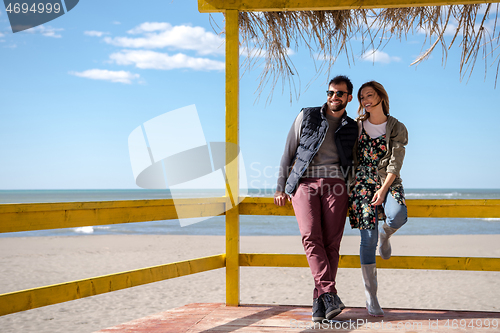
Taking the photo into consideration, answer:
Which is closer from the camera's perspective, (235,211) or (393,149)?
(393,149)

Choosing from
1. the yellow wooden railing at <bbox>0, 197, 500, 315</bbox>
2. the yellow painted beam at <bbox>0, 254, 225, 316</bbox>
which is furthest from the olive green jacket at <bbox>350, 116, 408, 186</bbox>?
the yellow painted beam at <bbox>0, 254, 225, 316</bbox>

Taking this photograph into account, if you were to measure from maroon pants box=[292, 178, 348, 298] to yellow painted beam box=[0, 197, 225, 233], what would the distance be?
0.64 metres

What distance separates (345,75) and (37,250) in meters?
9.63

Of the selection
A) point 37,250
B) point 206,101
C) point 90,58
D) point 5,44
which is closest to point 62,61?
point 90,58

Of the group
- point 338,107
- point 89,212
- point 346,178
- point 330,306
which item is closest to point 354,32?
point 338,107

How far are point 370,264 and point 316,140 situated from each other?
87 cm

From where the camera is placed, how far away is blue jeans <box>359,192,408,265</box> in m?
2.29

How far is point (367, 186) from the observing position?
2.38 metres

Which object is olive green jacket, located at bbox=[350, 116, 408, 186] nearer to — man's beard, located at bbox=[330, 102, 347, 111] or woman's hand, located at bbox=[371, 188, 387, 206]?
woman's hand, located at bbox=[371, 188, 387, 206]

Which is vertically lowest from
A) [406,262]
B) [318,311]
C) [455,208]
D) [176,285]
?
[176,285]

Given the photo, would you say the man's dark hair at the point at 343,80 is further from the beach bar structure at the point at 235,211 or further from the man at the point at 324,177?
the beach bar structure at the point at 235,211

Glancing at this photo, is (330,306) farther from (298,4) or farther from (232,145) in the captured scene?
(298,4)

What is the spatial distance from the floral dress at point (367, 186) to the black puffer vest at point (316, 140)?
3.4 inches

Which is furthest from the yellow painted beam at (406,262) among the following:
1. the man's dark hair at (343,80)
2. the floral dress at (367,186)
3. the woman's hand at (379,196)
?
the man's dark hair at (343,80)
